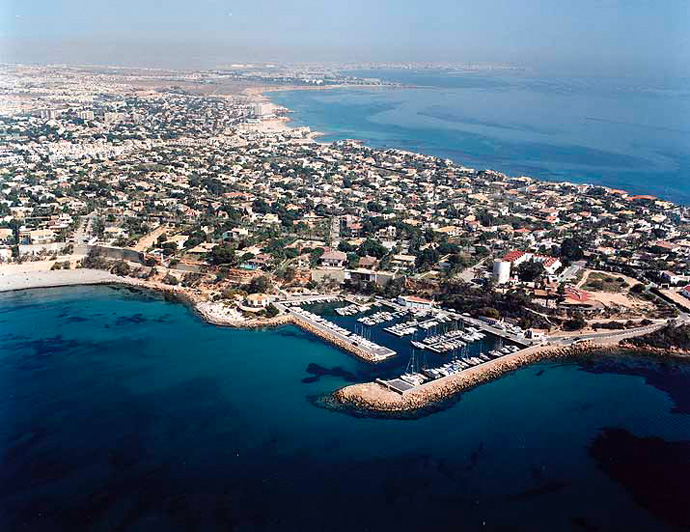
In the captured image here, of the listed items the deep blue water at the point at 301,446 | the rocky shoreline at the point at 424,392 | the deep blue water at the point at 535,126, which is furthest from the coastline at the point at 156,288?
the deep blue water at the point at 535,126

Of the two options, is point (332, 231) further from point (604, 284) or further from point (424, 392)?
point (424, 392)

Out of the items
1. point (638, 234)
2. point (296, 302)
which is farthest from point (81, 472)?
point (638, 234)

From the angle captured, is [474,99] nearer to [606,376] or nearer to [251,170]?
[251,170]

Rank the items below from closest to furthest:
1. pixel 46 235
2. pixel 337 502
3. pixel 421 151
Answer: pixel 337 502 → pixel 46 235 → pixel 421 151

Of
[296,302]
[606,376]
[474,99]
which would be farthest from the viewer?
[474,99]

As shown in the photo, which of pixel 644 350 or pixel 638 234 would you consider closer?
pixel 644 350

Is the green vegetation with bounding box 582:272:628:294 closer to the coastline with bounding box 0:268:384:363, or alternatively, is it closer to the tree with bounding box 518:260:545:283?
the tree with bounding box 518:260:545:283

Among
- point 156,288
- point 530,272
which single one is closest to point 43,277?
point 156,288
